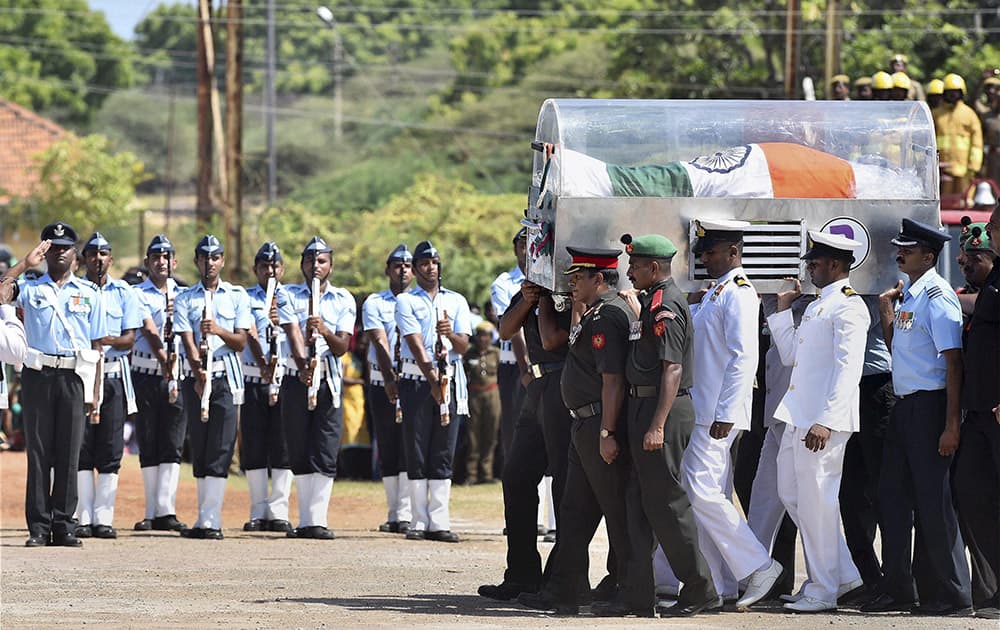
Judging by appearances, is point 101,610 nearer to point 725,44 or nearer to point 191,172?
point 725,44

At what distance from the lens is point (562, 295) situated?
10461mm

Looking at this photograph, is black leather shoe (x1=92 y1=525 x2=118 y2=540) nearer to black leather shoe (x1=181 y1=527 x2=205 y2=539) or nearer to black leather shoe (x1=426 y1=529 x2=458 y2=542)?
black leather shoe (x1=181 y1=527 x2=205 y2=539)

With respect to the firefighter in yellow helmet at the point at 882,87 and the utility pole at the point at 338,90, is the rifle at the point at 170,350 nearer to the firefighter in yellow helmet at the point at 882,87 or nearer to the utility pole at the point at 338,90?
the firefighter in yellow helmet at the point at 882,87

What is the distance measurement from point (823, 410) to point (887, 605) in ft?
4.20

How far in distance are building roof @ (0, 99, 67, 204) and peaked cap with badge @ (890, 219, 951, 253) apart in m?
54.5

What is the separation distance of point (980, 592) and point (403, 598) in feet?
11.2

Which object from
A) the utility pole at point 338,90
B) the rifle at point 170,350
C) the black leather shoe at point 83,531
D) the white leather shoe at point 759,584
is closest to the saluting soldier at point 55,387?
the black leather shoe at point 83,531

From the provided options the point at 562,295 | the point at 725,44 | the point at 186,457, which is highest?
the point at 725,44

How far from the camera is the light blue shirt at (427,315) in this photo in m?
14.1

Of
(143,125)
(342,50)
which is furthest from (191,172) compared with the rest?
(342,50)

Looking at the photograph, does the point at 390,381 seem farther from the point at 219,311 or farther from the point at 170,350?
the point at 170,350

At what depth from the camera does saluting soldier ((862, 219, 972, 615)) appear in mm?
10000

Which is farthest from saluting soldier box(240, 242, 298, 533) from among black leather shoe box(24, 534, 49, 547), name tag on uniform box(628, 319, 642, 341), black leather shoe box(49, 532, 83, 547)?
name tag on uniform box(628, 319, 642, 341)

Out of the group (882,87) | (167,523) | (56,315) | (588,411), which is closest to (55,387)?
(56,315)
